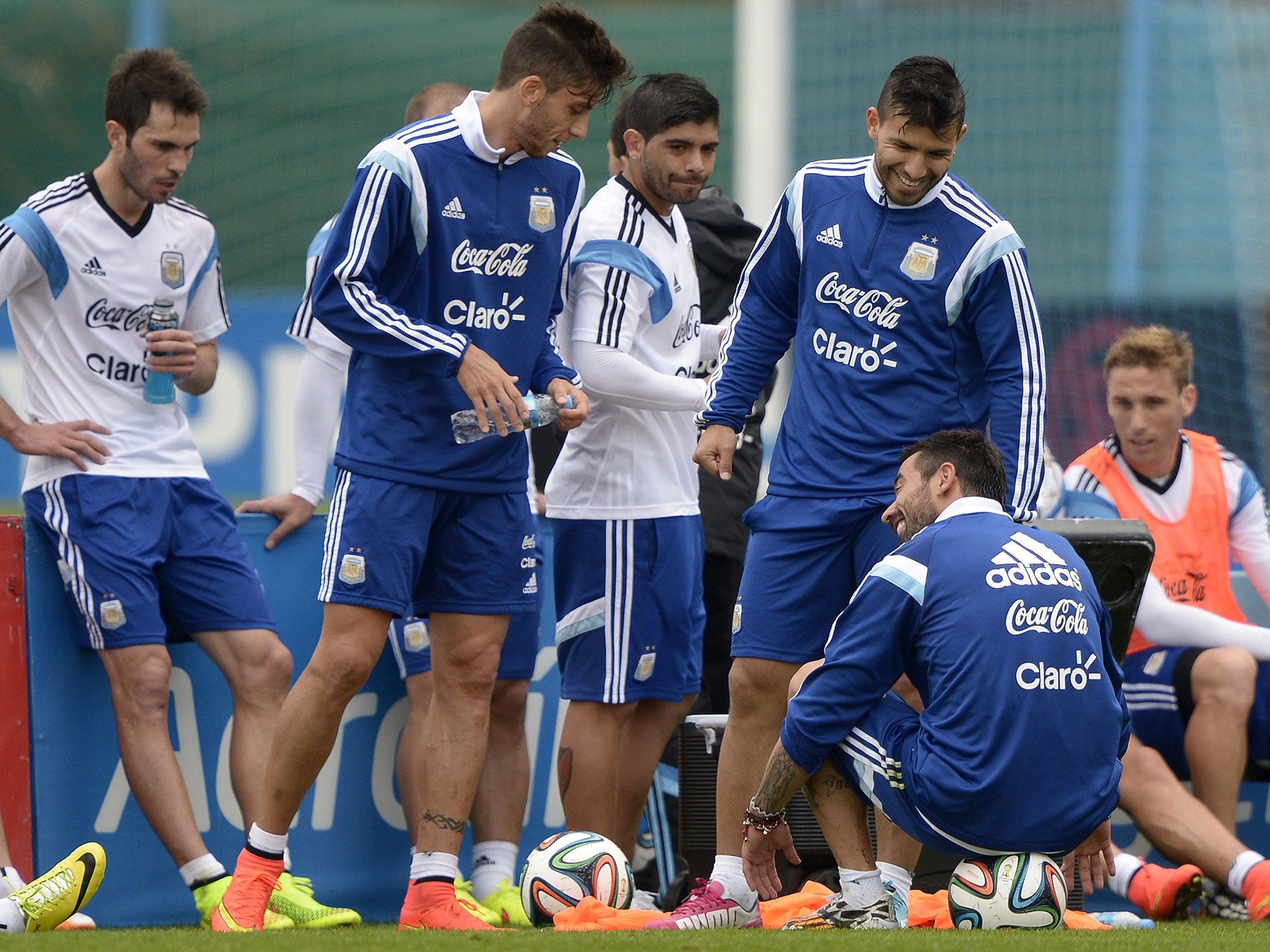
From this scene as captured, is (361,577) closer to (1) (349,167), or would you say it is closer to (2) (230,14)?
(1) (349,167)

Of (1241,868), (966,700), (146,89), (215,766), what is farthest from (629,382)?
(1241,868)

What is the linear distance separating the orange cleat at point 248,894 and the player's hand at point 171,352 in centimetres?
150

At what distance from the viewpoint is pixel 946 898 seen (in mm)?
4172

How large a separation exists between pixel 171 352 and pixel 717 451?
168 centimetres

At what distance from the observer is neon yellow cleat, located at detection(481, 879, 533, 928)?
4801mm

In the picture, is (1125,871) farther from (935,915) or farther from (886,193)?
(886,193)

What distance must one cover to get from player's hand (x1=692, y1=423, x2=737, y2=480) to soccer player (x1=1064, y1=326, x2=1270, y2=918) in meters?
1.71

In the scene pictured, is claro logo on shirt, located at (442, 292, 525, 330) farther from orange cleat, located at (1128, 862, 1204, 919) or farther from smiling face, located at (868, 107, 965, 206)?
orange cleat, located at (1128, 862, 1204, 919)

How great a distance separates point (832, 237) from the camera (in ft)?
14.2

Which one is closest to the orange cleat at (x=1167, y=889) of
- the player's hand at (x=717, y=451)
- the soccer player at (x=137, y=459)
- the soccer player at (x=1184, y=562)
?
the soccer player at (x=1184, y=562)

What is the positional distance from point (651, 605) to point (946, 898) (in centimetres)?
117

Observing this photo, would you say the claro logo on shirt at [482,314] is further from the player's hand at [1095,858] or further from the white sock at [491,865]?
the player's hand at [1095,858]

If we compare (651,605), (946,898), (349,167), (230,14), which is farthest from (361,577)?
(230,14)

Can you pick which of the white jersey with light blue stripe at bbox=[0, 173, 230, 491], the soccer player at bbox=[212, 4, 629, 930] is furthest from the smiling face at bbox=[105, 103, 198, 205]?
the soccer player at bbox=[212, 4, 629, 930]
